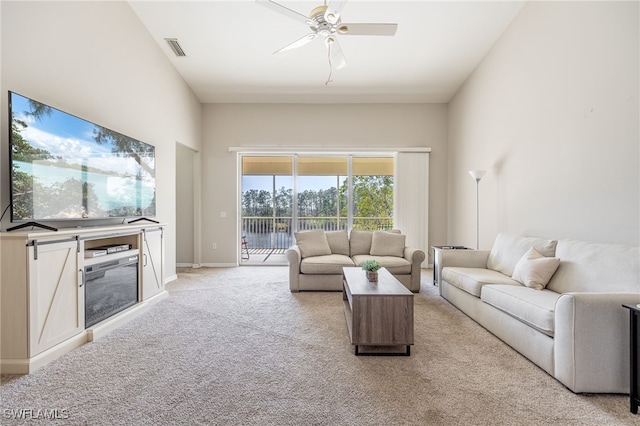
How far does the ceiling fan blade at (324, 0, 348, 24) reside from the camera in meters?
2.41

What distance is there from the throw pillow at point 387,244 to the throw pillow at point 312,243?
728 mm

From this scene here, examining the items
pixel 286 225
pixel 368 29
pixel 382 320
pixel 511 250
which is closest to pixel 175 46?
pixel 368 29

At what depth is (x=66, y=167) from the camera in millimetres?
2535

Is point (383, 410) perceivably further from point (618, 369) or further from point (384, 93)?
point (384, 93)

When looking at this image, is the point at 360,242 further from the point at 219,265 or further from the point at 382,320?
the point at 219,265

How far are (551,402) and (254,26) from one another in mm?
4786

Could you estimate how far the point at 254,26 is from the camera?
3910 millimetres

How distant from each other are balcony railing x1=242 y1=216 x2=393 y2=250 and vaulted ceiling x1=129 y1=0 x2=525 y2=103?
91.9 inches

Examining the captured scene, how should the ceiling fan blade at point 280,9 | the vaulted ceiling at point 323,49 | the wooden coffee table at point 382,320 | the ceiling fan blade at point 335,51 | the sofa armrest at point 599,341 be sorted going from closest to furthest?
the sofa armrest at point 599,341 → the wooden coffee table at point 382,320 → the ceiling fan blade at point 280,9 → the ceiling fan blade at point 335,51 → the vaulted ceiling at point 323,49

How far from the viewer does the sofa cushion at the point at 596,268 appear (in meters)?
2.09

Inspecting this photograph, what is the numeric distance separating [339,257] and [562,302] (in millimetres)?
2740

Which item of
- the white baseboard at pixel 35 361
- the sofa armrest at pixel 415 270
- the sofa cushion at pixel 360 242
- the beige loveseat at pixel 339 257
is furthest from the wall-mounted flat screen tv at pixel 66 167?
the sofa armrest at pixel 415 270

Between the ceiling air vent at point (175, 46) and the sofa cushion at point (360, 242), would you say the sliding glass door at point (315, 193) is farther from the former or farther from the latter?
the ceiling air vent at point (175, 46)

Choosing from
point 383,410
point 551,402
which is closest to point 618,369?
point 551,402
